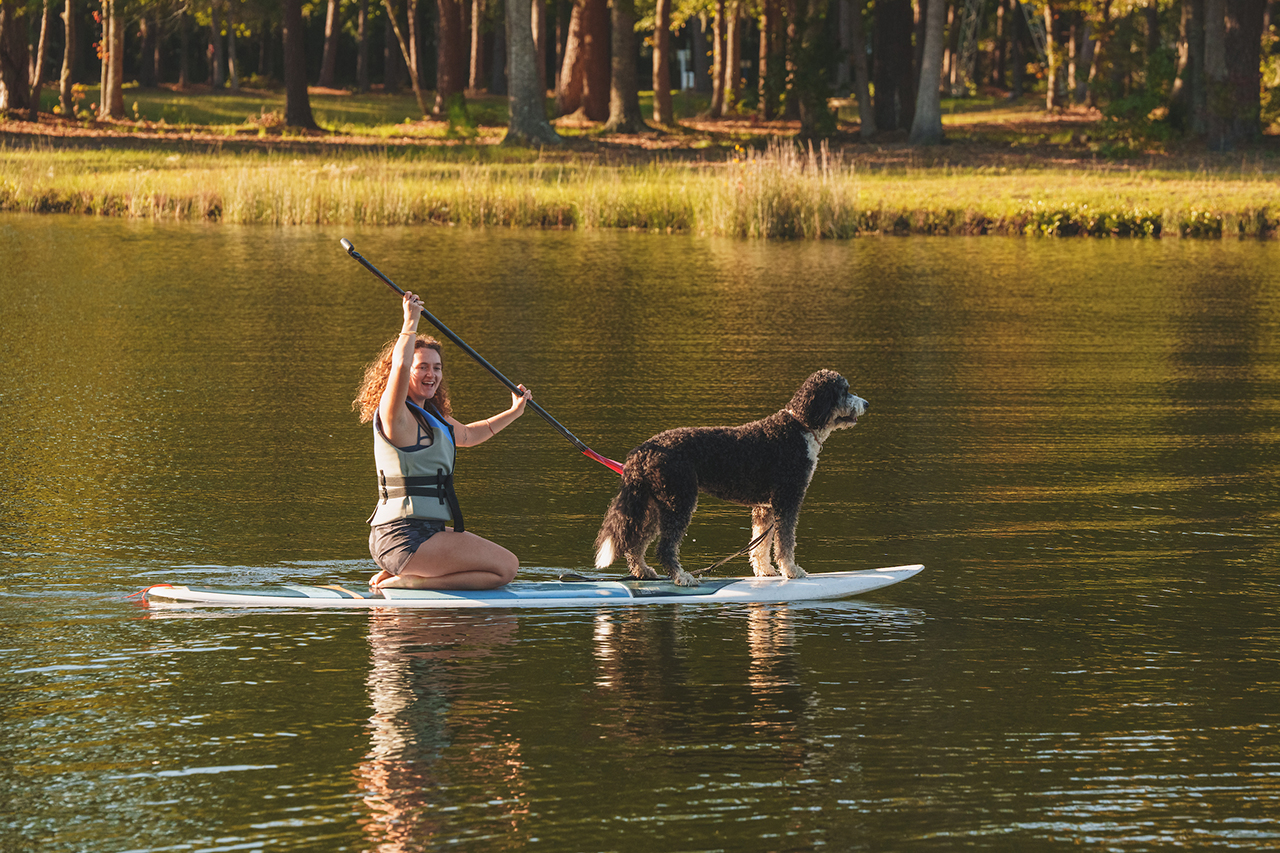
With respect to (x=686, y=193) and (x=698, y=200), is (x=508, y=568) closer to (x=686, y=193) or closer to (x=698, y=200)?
(x=698, y=200)

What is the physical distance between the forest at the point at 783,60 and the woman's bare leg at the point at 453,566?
113ft

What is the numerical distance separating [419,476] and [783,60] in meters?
37.7

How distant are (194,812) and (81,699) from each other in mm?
1355

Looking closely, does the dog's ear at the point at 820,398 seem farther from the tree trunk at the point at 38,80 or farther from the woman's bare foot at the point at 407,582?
the tree trunk at the point at 38,80

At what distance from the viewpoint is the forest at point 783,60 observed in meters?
41.3

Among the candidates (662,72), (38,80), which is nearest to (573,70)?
(662,72)

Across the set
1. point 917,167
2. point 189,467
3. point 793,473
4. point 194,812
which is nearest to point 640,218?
point 917,167

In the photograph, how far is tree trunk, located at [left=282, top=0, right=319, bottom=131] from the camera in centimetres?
4712

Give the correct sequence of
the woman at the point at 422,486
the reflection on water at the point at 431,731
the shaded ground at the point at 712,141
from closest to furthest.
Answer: the reflection on water at the point at 431,731 → the woman at the point at 422,486 → the shaded ground at the point at 712,141

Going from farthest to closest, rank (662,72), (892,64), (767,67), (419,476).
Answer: (662,72) < (892,64) < (767,67) < (419,476)

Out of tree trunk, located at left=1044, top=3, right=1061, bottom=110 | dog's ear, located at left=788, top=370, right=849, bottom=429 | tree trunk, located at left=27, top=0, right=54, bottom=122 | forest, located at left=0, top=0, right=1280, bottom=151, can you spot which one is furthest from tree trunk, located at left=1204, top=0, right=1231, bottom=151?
dog's ear, located at left=788, top=370, right=849, bottom=429

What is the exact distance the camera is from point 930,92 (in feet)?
139

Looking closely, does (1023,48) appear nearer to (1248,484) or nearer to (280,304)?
(280,304)

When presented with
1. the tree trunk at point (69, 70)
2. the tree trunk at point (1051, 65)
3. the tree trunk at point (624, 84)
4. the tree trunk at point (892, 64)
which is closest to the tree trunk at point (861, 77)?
the tree trunk at point (892, 64)
